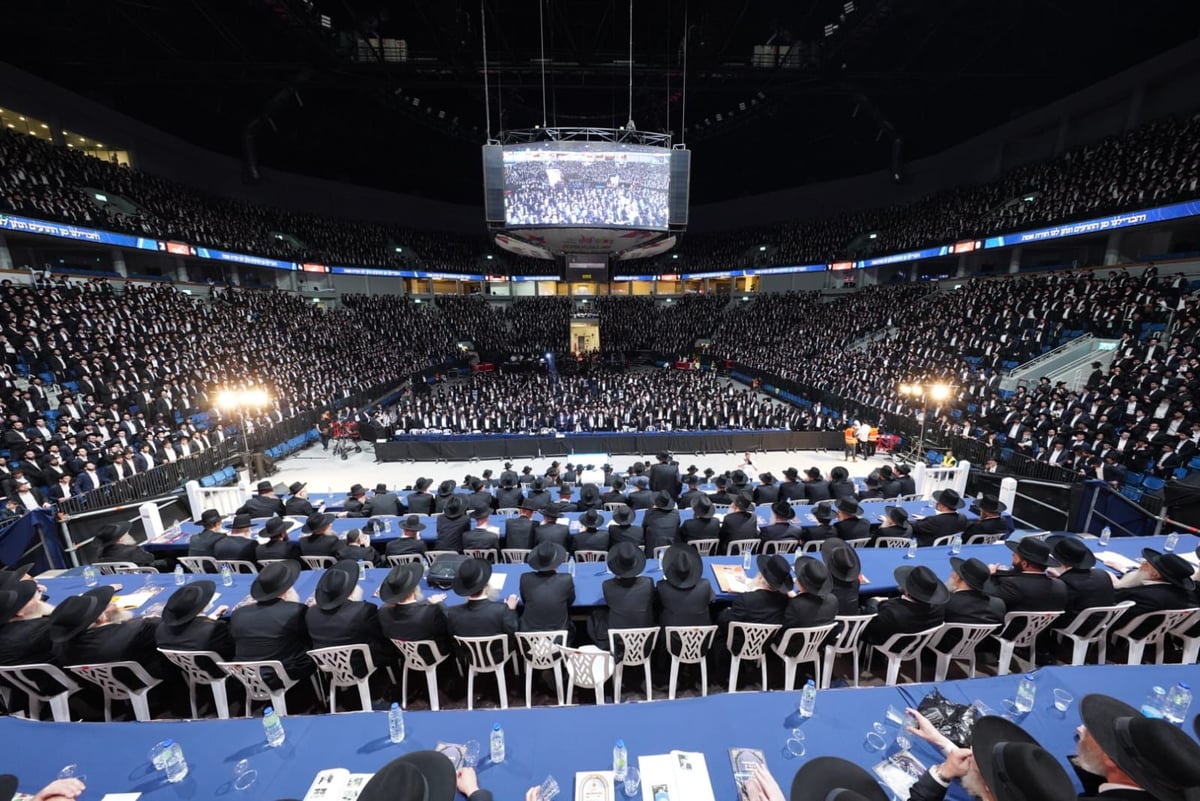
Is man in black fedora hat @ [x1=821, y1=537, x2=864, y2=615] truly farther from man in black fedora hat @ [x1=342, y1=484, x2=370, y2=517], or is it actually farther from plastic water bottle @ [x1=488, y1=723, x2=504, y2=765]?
man in black fedora hat @ [x1=342, y1=484, x2=370, y2=517]

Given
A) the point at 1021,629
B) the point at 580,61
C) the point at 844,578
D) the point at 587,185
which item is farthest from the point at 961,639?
the point at 580,61

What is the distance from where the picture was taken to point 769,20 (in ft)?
77.8

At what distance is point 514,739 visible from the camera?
9.83 feet

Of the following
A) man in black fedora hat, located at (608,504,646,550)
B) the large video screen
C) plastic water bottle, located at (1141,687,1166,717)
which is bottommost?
man in black fedora hat, located at (608,504,646,550)

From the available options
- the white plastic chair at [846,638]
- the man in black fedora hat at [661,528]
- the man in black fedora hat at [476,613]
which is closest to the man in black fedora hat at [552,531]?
the man in black fedora hat at [661,528]

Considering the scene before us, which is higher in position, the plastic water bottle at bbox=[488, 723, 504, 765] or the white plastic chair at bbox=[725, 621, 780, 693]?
the plastic water bottle at bbox=[488, 723, 504, 765]

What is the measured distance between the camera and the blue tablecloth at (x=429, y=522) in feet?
24.0

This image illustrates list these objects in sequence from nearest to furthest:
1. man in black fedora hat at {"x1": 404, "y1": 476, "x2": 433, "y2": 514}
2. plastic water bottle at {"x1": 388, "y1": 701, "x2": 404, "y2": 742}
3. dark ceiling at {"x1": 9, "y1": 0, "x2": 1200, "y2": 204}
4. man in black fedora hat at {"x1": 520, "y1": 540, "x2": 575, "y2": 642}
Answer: plastic water bottle at {"x1": 388, "y1": 701, "x2": 404, "y2": 742} → man in black fedora hat at {"x1": 520, "y1": 540, "x2": 575, "y2": 642} → man in black fedora hat at {"x1": 404, "y1": 476, "x2": 433, "y2": 514} → dark ceiling at {"x1": 9, "y1": 0, "x2": 1200, "y2": 204}

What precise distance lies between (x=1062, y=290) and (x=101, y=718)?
1126 inches

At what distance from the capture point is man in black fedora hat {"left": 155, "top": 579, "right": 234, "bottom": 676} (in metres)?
4.17

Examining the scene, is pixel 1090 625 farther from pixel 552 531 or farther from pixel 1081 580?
pixel 552 531

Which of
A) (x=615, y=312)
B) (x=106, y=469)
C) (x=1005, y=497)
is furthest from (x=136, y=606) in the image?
(x=615, y=312)

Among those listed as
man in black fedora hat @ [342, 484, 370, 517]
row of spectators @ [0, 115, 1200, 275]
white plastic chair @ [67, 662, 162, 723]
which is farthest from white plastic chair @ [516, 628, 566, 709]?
row of spectators @ [0, 115, 1200, 275]

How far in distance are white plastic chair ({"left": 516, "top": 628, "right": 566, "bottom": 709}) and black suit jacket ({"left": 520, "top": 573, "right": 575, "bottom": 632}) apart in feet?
0.38
